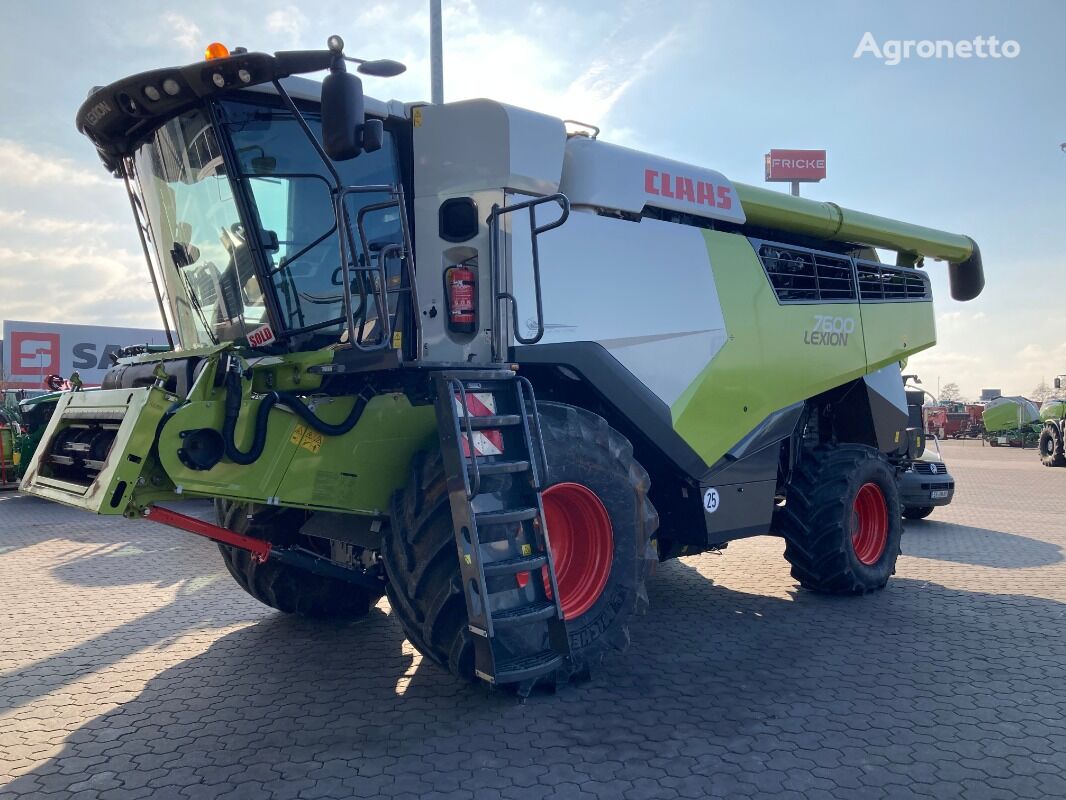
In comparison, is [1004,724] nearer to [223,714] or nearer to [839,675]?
[839,675]

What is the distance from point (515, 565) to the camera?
3486mm

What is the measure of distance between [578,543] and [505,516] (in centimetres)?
81

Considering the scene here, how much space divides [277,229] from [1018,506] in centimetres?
1227

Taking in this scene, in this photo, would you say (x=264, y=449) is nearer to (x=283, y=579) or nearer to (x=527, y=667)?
(x=527, y=667)

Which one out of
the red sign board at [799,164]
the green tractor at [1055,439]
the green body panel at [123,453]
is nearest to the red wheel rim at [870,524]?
the green body panel at [123,453]

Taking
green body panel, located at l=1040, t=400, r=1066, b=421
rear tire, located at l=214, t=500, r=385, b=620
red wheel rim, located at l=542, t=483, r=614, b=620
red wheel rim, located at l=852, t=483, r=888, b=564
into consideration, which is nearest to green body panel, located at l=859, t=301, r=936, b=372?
red wheel rim, located at l=852, t=483, r=888, b=564

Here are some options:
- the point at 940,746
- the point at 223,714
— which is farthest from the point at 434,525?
the point at 940,746

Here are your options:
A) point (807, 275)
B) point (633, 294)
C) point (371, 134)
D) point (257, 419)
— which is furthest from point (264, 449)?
point (807, 275)

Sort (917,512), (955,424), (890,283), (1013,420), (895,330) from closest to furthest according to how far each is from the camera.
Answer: (895,330) → (890,283) → (917,512) → (1013,420) → (955,424)

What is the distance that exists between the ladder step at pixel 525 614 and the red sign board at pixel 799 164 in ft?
131

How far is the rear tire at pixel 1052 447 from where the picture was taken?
67.1ft

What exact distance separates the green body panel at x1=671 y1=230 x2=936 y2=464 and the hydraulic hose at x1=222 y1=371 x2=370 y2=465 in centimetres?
210

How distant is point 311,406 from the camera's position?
3.84 m

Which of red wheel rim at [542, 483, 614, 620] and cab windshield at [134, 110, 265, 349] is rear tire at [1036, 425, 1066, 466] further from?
cab windshield at [134, 110, 265, 349]
